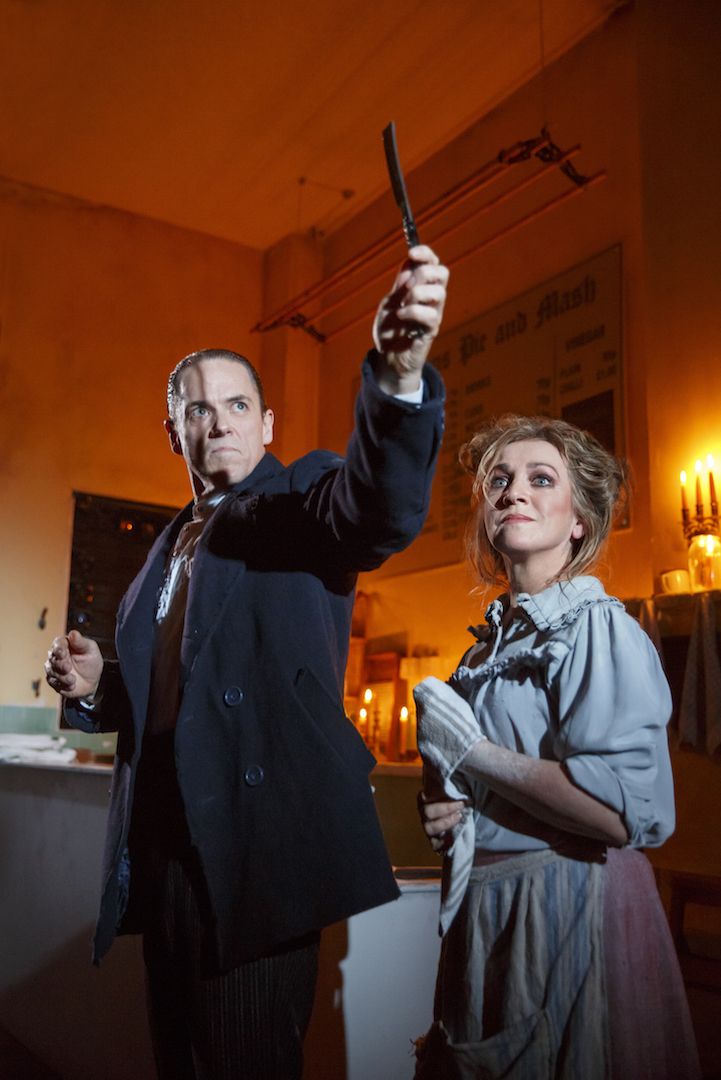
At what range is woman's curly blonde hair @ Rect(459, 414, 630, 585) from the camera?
1.29m

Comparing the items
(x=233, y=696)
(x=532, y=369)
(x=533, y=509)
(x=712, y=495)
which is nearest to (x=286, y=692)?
(x=233, y=696)

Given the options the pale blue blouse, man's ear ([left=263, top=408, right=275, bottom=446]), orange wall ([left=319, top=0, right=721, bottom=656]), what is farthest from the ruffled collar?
orange wall ([left=319, top=0, right=721, bottom=656])

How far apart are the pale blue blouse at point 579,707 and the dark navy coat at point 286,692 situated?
0.18 m

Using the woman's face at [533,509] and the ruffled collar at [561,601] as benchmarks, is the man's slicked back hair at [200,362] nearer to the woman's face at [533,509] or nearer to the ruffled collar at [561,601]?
the woman's face at [533,509]

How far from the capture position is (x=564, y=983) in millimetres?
1016

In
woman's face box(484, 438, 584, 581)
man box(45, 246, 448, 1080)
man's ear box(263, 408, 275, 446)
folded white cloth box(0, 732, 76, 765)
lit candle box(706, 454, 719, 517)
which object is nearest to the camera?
man box(45, 246, 448, 1080)

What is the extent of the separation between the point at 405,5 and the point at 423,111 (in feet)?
2.83

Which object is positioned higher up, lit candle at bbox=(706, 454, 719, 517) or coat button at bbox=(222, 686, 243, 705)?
lit candle at bbox=(706, 454, 719, 517)

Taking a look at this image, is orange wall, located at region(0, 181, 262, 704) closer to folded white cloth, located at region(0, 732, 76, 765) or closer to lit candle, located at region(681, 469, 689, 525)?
folded white cloth, located at region(0, 732, 76, 765)

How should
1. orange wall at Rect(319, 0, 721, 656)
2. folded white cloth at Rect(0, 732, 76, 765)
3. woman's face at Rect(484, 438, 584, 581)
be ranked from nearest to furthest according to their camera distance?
woman's face at Rect(484, 438, 584, 581), folded white cloth at Rect(0, 732, 76, 765), orange wall at Rect(319, 0, 721, 656)

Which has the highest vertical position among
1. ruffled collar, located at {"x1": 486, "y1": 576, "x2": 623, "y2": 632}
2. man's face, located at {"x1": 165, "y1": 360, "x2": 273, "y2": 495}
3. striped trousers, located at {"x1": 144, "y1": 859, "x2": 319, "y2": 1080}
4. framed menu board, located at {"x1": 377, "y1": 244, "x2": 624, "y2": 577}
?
framed menu board, located at {"x1": 377, "y1": 244, "x2": 624, "y2": 577}

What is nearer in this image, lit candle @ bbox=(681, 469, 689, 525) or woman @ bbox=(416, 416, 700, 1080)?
woman @ bbox=(416, 416, 700, 1080)

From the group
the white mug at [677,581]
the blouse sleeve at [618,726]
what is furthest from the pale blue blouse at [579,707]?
the white mug at [677,581]

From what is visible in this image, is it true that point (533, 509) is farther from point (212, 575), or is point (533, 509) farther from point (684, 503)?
point (684, 503)
